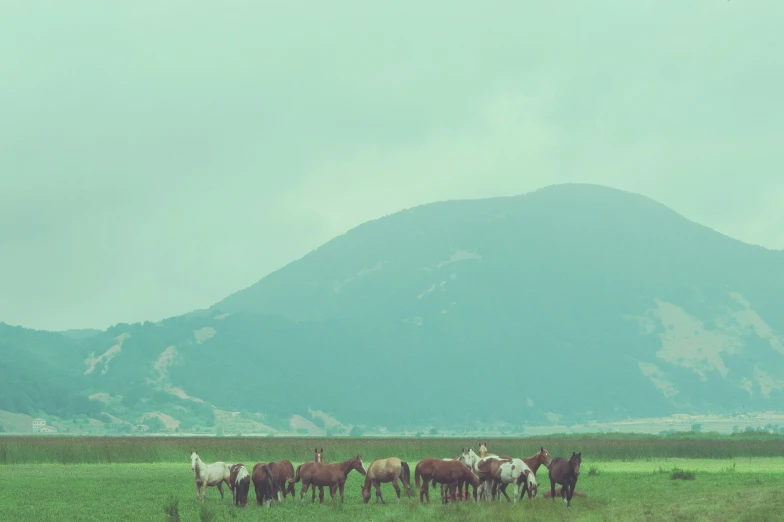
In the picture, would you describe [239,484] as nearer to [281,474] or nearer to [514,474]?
[281,474]

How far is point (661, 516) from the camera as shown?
35500 mm

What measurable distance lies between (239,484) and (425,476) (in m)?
7.27

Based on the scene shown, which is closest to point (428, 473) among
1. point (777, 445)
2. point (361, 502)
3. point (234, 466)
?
point (361, 502)

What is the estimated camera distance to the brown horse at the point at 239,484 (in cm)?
4086

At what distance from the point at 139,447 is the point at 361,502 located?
48223 millimetres

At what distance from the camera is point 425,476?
1602 inches

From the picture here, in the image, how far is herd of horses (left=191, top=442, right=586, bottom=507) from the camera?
4062 cm

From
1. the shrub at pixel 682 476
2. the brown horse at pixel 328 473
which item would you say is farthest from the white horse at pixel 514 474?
the shrub at pixel 682 476

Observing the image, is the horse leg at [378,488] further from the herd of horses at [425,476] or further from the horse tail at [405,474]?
the horse tail at [405,474]

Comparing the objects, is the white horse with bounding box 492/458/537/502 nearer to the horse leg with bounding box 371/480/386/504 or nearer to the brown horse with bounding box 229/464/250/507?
the horse leg with bounding box 371/480/386/504

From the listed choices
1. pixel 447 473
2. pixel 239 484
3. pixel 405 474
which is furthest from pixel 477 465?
pixel 239 484

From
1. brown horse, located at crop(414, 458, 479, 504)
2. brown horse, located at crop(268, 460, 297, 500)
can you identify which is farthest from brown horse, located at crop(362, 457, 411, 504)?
brown horse, located at crop(268, 460, 297, 500)

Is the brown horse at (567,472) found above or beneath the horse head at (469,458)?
beneath

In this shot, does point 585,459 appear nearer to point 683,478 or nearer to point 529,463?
point 683,478
